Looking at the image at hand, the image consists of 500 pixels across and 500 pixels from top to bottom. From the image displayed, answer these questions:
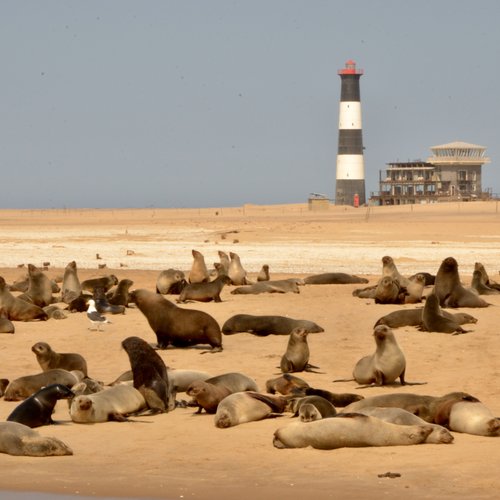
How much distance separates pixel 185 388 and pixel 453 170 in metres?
84.3

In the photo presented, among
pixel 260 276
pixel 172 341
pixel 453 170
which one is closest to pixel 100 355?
pixel 172 341

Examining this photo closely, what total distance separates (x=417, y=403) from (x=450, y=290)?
25.3ft

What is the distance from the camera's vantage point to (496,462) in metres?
8.16

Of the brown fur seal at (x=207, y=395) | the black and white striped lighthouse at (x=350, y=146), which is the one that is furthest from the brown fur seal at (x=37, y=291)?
the black and white striped lighthouse at (x=350, y=146)

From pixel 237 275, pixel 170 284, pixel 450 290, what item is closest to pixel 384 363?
pixel 450 290

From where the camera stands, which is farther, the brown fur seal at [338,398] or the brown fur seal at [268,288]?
the brown fur seal at [268,288]

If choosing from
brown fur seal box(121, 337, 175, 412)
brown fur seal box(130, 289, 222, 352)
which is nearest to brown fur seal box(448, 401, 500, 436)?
brown fur seal box(121, 337, 175, 412)

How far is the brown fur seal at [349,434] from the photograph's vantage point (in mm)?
8633

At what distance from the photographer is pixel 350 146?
86812mm

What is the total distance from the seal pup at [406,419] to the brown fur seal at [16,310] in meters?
7.96

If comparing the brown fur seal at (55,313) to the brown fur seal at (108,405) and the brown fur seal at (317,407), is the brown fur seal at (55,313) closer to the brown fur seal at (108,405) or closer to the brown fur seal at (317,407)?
the brown fur seal at (108,405)

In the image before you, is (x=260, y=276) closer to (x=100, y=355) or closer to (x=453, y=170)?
(x=100, y=355)

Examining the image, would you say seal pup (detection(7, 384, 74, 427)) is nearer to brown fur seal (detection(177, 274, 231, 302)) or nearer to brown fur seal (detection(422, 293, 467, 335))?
brown fur seal (detection(422, 293, 467, 335))

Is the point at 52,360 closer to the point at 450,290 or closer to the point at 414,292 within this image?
the point at 450,290
